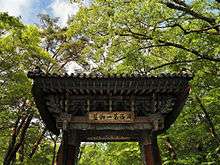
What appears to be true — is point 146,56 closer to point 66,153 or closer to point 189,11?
point 189,11

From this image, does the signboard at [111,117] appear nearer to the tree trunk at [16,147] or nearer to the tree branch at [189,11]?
the tree branch at [189,11]

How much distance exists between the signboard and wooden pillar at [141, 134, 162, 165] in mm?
996

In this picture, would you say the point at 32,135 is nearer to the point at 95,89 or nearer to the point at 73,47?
the point at 73,47

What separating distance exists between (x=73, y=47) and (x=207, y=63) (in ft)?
40.8

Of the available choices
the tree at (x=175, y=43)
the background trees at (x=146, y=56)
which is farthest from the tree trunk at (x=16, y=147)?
the tree at (x=175, y=43)

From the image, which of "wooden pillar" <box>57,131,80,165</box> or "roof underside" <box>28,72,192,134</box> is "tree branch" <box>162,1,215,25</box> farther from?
"wooden pillar" <box>57,131,80,165</box>

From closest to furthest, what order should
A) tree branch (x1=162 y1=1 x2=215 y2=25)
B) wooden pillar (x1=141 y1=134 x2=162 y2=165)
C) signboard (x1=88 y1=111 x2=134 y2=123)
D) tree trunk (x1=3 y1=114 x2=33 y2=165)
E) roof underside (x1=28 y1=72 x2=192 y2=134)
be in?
1. roof underside (x1=28 y1=72 x2=192 y2=134)
2. signboard (x1=88 y1=111 x2=134 y2=123)
3. wooden pillar (x1=141 y1=134 x2=162 y2=165)
4. tree branch (x1=162 y1=1 x2=215 y2=25)
5. tree trunk (x1=3 y1=114 x2=33 y2=165)

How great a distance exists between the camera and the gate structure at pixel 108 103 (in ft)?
33.8

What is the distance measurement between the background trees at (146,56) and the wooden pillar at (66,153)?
275 inches

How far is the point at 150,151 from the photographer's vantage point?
10.8 metres

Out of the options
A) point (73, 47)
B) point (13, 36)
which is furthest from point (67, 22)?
point (13, 36)

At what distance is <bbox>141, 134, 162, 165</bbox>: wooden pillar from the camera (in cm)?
1065

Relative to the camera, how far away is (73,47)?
27469 mm

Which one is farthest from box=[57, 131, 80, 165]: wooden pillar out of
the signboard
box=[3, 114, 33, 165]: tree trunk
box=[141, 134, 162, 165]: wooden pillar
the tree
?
box=[3, 114, 33, 165]: tree trunk
